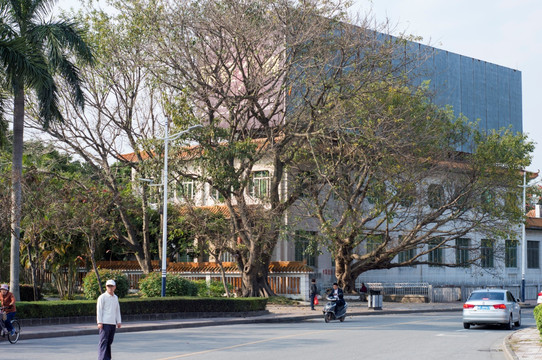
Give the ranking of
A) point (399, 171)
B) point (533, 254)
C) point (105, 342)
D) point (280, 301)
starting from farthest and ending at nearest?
1. point (533, 254)
2. point (280, 301)
3. point (399, 171)
4. point (105, 342)

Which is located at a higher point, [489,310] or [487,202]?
[487,202]

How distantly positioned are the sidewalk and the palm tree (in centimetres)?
433

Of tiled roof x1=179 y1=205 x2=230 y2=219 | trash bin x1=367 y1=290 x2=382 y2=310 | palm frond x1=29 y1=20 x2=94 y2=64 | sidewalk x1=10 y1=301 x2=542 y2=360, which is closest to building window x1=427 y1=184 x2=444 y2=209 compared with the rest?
sidewalk x1=10 y1=301 x2=542 y2=360

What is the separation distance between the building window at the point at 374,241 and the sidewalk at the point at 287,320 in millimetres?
3632

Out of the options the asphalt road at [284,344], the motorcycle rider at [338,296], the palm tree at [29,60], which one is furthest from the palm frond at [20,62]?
the motorcycle rider at [338,296]

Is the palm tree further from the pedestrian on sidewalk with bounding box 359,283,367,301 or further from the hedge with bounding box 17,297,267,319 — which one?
the pedestrian on sidewalk with bounding box 359,283,367,301

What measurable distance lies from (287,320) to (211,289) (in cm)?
972

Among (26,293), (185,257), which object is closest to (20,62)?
(26,293)

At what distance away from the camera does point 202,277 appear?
4603 centimetres

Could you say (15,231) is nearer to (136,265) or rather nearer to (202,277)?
(202,277)

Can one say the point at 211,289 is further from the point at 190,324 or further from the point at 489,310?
the point at 489,310

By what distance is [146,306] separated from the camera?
2855 centimetres

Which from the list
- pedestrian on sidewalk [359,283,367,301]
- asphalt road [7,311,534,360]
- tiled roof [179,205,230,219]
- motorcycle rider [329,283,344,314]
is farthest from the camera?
pedestrian on sidewalk [359,283,367,301]

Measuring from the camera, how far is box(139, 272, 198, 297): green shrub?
32875 millimetres
